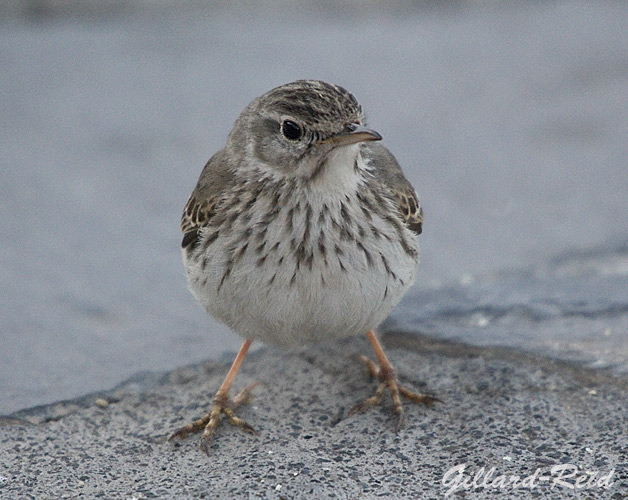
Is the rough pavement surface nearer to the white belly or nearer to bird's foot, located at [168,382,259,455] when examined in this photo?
bird's foot, located at [168,382,259,455]

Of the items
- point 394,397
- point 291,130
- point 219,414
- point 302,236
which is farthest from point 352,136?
point 219,414

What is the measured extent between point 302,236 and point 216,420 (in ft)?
3.52

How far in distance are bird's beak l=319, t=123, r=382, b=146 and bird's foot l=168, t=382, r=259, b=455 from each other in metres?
1.48

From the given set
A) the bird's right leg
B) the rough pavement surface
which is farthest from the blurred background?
the bird's right leg

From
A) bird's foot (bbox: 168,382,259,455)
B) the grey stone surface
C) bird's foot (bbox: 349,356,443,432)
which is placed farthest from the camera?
the grey stone surface

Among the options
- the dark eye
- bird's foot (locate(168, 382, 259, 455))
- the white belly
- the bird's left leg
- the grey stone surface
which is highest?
the dark eye

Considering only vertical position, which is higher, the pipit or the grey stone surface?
the pipit

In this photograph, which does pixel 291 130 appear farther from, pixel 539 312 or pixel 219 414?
pixel 539 312

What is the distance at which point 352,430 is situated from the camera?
4.78m

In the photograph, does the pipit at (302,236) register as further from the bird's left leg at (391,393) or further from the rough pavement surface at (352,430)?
the rough pavement surface at (352,430)

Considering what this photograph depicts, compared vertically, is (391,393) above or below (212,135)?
below

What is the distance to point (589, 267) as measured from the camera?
6.68 meters

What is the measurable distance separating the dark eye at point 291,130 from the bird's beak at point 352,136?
138 mm

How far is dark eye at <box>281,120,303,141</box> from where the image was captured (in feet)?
15.2
